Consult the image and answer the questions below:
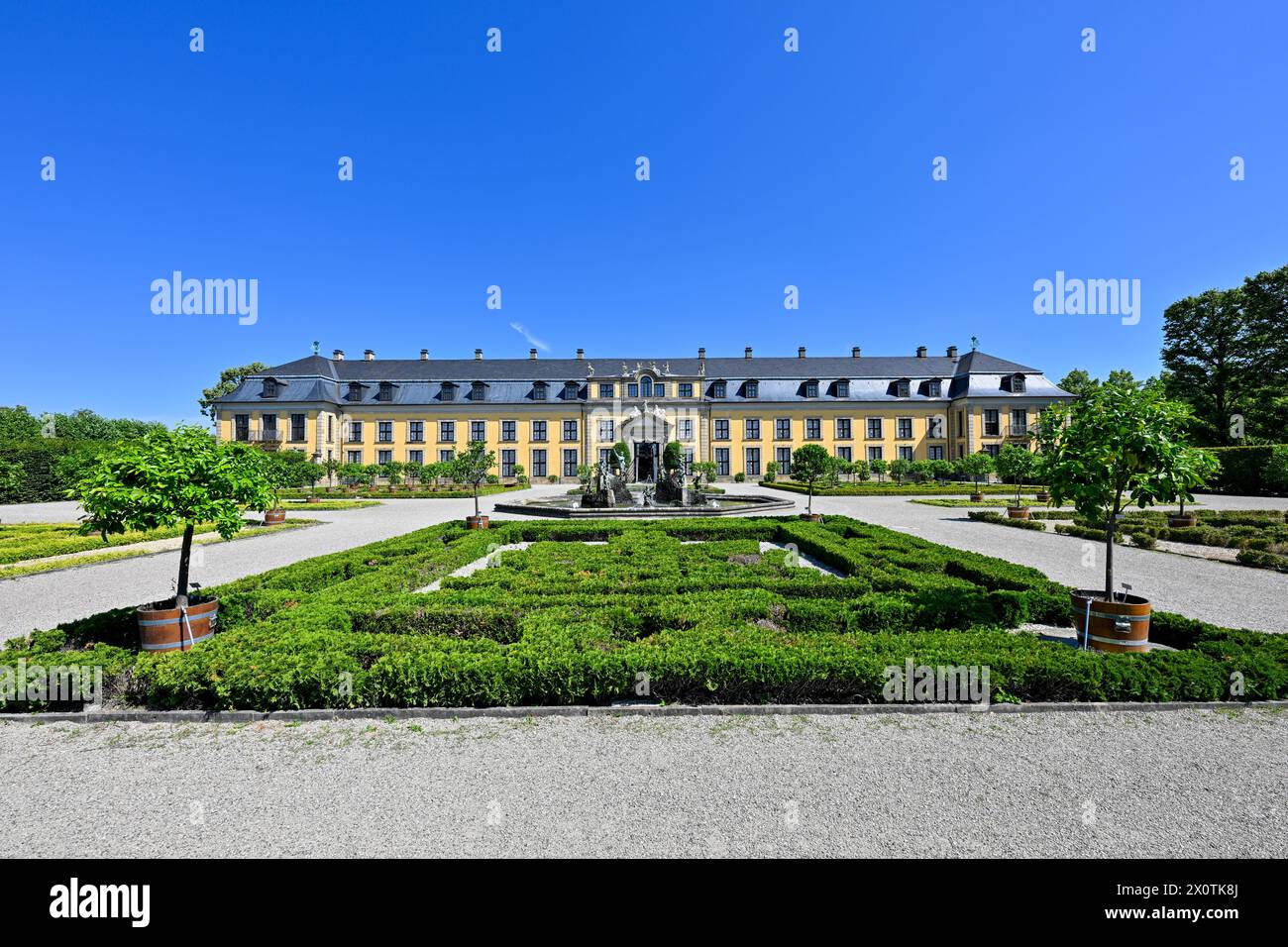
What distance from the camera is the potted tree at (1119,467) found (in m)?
5.56

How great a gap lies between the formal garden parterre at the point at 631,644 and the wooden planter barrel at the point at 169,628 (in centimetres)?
21

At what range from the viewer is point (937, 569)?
9258 millimetres

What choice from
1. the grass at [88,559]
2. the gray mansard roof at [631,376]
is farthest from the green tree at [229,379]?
the grass at [88,559]

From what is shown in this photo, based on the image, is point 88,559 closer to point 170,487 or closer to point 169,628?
point 170,487

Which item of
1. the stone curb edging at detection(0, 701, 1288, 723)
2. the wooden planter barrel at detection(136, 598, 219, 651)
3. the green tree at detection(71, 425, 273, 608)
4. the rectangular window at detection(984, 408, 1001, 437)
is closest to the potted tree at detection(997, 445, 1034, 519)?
the stone curb edging at detection(0, 701, 1288, 723)

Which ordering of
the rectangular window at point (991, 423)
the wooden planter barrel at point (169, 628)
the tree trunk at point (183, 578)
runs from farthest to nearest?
the rectangular window at point (991, 423)
the tree trunk at point (183, 578)
the wooden planter barrel at point (169, 628)

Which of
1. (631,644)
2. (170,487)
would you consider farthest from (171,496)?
(631,644)

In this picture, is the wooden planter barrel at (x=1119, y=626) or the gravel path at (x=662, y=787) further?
the wooden planter barrel at (x=1119, y=626)

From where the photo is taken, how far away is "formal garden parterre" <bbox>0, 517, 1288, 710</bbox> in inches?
180

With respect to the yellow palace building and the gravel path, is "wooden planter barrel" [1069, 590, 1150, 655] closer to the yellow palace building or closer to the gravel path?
the gravel path

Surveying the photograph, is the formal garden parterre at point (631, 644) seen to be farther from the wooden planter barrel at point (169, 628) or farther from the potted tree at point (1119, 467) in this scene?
the potted tree at point (1119, 467)

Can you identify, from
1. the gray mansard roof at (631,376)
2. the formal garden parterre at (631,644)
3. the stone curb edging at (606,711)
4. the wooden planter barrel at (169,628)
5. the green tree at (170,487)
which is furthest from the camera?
the gray mansard roof at (631,376)
